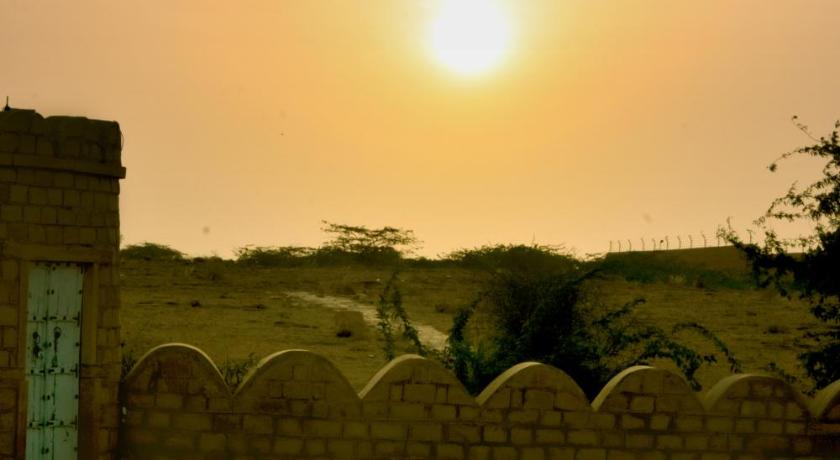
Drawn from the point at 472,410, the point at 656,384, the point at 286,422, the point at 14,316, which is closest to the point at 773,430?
the point at 656,384

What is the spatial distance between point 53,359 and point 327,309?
2007cm

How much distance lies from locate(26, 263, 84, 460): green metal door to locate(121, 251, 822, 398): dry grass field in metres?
8.74

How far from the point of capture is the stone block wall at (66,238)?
857 centimetres

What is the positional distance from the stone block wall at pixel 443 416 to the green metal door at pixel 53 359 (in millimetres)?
450

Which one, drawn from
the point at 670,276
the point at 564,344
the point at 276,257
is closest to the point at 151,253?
the point at 276,257

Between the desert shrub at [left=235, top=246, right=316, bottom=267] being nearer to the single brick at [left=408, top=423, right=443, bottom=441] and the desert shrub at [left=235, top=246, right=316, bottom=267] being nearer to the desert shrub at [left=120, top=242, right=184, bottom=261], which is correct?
the desert shrub at [left=120, top=242, right=184, bottom=261]

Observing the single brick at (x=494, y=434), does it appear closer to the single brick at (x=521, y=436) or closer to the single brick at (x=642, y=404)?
the single brick at (x=521, y=436)

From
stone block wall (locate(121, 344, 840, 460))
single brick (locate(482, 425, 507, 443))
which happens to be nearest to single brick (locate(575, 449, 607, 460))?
stone block wall (locate(121, 344, 840, 460))

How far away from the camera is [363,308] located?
29.8 meters

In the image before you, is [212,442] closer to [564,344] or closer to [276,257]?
[564,344]

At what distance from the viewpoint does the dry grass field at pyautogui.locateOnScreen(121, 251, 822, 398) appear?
2242 cm

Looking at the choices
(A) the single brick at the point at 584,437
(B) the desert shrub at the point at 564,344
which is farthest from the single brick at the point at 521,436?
(B) the desert shrub at the point at 564,344

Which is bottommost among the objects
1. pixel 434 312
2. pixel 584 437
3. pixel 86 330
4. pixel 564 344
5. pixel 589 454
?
pixel 589 454

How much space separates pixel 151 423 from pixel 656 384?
4.20 metres
